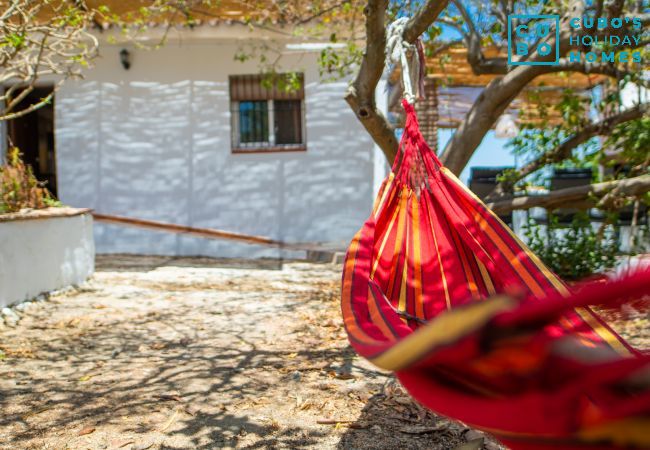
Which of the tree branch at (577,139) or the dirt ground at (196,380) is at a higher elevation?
the tree branch at (577,139)

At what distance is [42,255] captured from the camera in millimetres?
4422

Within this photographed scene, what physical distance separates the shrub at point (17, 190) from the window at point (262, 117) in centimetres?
286

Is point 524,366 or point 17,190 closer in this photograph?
point 524,366

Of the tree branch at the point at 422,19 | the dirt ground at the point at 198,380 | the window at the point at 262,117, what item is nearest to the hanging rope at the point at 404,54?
the tree branch at the point at 422,19

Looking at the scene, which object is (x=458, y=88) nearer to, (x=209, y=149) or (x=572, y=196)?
(x=209, y=149)

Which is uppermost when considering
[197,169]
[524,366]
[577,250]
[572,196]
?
[197,169]

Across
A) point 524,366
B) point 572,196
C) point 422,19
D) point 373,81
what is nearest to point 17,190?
point 373,81

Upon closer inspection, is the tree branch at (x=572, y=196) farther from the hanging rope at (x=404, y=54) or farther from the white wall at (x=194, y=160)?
the white wall at (x=194, y=160)

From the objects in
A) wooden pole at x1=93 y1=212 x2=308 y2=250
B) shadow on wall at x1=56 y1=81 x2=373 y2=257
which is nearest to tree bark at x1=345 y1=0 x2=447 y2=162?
wooden pole at x1=93 y1=212 x2=308 y2=250

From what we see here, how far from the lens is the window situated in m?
7.18

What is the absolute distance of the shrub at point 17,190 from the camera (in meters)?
4.31

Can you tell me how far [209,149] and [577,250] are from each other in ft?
15.1

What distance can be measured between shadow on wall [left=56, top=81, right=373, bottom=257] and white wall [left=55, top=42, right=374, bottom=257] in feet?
0.04

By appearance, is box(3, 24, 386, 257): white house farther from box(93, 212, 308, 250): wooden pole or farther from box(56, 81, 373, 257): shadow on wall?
box(93, 212, 308, 250): wooden pole
